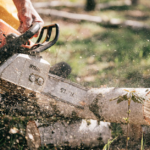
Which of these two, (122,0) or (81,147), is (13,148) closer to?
(81,147)

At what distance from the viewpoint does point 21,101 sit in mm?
1853

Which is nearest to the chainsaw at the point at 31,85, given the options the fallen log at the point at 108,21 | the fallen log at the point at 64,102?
the fallen log at the point at 64,102

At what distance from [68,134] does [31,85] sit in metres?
0.55

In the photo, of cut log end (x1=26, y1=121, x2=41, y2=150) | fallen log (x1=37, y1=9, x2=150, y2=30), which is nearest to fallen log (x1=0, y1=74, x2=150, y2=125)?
cut log end (x1=26, y1=121, x2=41, y2=150)

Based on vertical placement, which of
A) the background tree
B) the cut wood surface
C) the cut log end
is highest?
the background tree

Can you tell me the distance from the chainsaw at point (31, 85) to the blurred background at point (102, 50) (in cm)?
95

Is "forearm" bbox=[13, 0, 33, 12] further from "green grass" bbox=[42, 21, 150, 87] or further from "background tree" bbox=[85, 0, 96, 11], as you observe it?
"background tree" bbox=[85, 0, 96, 11]

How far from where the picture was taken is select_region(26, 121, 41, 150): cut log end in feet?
5.59

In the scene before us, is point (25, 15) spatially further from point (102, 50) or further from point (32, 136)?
point (102, 50)

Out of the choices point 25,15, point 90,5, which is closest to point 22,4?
point 25,15

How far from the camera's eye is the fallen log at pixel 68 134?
1.71m

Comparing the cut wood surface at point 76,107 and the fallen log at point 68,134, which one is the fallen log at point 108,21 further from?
the fallen log at point 68,134

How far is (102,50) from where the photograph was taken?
387 cm

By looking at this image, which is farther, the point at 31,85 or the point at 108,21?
the point at 108,21
